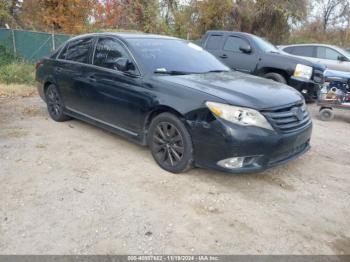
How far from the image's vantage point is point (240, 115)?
3.69 m

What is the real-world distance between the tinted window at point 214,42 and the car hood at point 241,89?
531 cm

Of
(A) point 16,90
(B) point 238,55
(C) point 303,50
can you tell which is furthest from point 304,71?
(A) point 16,90

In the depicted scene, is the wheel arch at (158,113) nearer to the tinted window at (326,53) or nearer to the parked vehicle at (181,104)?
the parked vehicle at (181,104)

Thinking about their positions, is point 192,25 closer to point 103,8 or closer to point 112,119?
point 103,8

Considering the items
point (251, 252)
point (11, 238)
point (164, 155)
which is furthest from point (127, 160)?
point (251, 252)

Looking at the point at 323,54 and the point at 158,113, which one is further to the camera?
the point at 323,54

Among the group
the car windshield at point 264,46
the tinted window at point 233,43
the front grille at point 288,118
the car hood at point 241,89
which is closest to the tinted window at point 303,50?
the car windshield at point 264,46

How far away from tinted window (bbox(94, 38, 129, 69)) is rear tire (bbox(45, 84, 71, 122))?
4.24ft

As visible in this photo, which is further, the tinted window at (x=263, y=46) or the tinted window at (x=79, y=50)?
the tinted window at (x=263, y=46)

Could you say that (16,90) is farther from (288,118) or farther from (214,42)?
(288,118)

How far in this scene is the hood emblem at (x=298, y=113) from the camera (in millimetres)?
4120

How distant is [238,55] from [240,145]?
6138 millimetres

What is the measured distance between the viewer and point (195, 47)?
543cm

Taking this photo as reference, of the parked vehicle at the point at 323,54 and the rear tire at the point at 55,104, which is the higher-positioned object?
the parked vehicle at the point at 323,54
